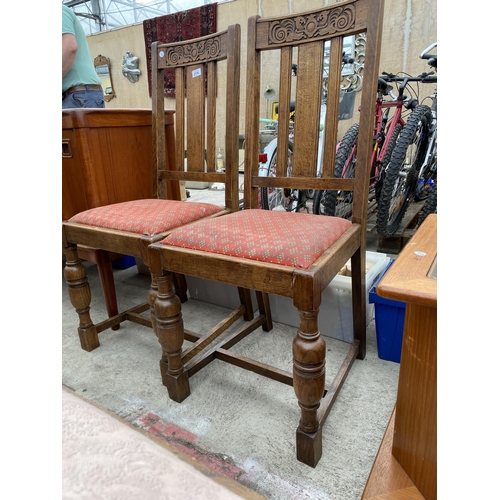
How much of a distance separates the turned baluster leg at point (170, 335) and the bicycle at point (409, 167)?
1429 millimetres

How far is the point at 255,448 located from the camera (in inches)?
39.1

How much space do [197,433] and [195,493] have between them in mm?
772

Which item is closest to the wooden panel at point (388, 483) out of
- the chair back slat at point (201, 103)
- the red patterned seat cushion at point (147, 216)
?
the red patterned seat cushion at point (147, 216)

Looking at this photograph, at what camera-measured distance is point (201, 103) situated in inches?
57.3

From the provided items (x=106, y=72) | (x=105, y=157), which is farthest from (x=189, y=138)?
(x=106, y=72)

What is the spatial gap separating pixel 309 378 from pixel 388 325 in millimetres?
560

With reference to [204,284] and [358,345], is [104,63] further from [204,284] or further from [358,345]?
[358,345]

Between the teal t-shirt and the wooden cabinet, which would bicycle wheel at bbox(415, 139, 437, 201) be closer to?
the wooden cabinet

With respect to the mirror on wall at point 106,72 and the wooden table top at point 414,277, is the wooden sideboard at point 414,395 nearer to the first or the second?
the wooden table top at point 414,277

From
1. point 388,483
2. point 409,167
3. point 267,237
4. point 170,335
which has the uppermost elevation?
point 409,167

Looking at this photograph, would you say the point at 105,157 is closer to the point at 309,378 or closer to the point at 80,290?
the point at 80,290

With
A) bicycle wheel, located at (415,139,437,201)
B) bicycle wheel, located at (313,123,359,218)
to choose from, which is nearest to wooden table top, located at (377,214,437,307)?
bicycle wheel, located at (313,123,359,218)

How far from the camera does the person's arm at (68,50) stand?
5.61 feet

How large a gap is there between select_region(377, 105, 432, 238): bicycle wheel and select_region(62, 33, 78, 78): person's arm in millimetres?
1724
